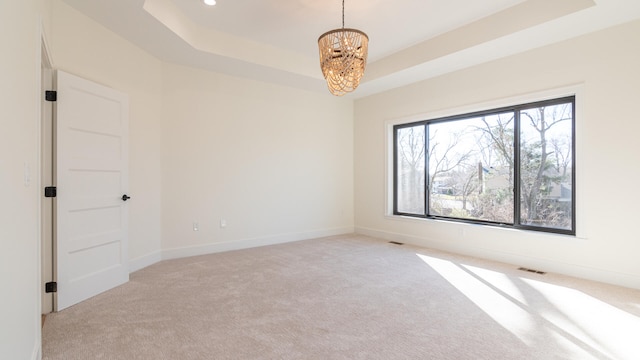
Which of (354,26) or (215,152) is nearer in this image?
(354,26)

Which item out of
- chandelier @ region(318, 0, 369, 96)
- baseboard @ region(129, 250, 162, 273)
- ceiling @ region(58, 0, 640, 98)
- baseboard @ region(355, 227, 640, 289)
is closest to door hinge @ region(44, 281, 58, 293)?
baseboard @ region(129, 250, 162, 273)

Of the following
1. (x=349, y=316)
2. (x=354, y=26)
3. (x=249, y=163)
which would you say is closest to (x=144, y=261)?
(x=249, y=163)

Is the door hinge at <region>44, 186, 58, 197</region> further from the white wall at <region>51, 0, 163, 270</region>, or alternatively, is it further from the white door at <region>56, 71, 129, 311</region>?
the white wall at <region>51, 0, 163, 270</region>

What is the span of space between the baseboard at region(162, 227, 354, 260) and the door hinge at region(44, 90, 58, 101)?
2407 millimetres

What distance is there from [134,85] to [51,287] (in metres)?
2.49

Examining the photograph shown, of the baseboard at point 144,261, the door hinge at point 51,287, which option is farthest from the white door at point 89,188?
the baseboard at point 144,261

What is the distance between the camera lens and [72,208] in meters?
2.98

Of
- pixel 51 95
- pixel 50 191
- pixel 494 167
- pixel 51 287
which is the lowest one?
pixel 51 287

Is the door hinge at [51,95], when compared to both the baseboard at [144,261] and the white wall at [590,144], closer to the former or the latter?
the baseboard at [144,261]

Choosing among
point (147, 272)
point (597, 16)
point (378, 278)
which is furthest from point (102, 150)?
point (597, 16)

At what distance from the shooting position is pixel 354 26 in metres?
4.08

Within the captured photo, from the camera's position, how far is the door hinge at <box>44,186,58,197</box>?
2776 millimetres

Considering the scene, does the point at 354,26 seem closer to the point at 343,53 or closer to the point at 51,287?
the point at 343,53
